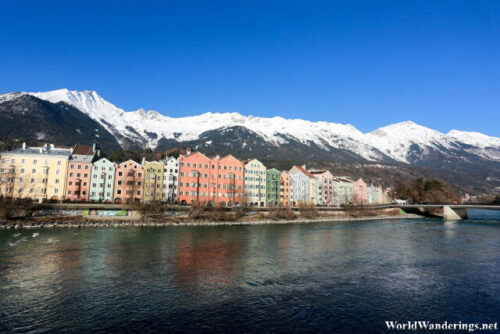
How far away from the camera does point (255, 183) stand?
9500cm

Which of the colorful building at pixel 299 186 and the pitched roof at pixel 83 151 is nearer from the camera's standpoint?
the pitched roof at pixel 83 151

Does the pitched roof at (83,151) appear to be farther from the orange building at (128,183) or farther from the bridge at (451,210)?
the bridge at (451,210)

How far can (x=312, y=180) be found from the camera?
117 metres

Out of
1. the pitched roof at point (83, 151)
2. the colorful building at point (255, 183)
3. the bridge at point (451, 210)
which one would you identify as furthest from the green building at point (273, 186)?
the pitched roof at point (83, 151)

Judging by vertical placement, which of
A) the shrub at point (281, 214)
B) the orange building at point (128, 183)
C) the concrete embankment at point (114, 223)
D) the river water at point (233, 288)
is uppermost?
the orange building at point (128, 183)

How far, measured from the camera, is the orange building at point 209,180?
83.1 meters

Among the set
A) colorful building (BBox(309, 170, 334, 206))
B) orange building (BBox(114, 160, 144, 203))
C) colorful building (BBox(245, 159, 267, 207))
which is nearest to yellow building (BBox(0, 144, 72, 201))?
orange building (BBox(114, 160, 144, 203))

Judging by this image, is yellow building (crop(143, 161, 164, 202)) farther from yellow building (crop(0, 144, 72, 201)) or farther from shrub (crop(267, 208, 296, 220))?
shrub (crop(267, 208, 296, 220))

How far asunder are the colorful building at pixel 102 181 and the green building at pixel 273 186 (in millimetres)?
45417

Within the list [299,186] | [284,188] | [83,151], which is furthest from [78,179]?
[299,186]

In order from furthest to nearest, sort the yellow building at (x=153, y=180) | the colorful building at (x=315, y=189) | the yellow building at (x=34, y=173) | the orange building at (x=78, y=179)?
the colorful building at (x=315, y=189) < the yellow building at (x=153, y=180) < the orange building at (x=78, y=179) < the yellow building at (x=34, y=173)

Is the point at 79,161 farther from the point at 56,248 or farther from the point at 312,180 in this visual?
the point at 312,180

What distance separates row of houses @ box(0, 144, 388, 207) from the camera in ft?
234

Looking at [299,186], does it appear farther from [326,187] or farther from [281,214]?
[281,214]
